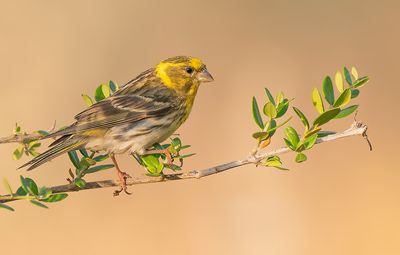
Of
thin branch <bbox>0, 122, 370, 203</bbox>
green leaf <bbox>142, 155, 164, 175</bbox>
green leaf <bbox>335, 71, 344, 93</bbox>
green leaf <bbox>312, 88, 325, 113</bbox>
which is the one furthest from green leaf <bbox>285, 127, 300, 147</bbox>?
green leaf <bbox>142, 155, 164, 175</bbox>

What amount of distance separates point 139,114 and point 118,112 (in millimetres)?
237

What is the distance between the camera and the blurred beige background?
9.92m

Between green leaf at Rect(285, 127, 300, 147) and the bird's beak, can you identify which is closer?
green leaf at Rect(285, 127, 300, 147)

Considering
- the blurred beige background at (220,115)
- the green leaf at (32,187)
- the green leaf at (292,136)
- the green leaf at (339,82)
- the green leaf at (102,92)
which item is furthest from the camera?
the blurred beige background at (220,115)

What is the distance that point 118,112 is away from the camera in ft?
18.7

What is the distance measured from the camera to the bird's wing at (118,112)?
531cm

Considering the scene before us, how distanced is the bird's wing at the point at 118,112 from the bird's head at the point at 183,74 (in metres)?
0.24

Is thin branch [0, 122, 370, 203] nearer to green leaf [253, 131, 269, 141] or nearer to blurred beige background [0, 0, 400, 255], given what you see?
green leaf [253, 131, 269, 141]

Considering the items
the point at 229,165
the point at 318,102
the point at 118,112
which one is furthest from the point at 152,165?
the point at 118,112

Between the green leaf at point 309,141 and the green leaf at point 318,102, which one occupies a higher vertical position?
the green leaf at point 318,102

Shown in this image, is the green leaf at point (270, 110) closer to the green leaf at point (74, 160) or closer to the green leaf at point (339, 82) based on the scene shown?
the green leaf at point (339, 82)

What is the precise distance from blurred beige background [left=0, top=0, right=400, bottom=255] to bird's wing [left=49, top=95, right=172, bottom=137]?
3859mm

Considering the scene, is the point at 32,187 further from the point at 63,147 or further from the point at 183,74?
the point at 183,74

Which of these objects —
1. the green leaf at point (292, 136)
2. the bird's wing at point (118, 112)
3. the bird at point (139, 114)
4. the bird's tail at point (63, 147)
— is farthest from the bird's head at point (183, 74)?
the green leaf at point (292, 136)
